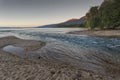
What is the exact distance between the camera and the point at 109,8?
58594 mm

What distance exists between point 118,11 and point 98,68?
48.9 metres

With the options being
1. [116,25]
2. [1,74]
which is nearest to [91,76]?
[1,74]

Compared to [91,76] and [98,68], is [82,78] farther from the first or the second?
[98,68]

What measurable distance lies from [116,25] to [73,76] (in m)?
49.7

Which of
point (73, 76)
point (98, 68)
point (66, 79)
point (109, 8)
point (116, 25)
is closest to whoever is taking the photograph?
point (66, 79)

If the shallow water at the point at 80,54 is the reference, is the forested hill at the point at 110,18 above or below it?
above

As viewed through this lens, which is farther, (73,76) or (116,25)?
(116,25)

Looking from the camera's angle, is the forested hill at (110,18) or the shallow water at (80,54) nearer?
the shallow water at (80,54)

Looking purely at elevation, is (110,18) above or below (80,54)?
above

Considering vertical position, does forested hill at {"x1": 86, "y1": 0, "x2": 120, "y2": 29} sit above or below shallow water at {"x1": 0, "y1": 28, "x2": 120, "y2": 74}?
above

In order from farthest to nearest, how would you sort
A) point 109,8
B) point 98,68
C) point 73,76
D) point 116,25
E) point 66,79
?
point 109,8
point 116,25
point 98,68
point 73,76
point 66,79

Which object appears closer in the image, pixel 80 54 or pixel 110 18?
pixel 80 54

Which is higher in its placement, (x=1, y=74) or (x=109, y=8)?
(x=109, y=8)

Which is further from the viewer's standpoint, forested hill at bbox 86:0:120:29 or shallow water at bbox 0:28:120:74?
forested hill at bbox 86:0:120:29
